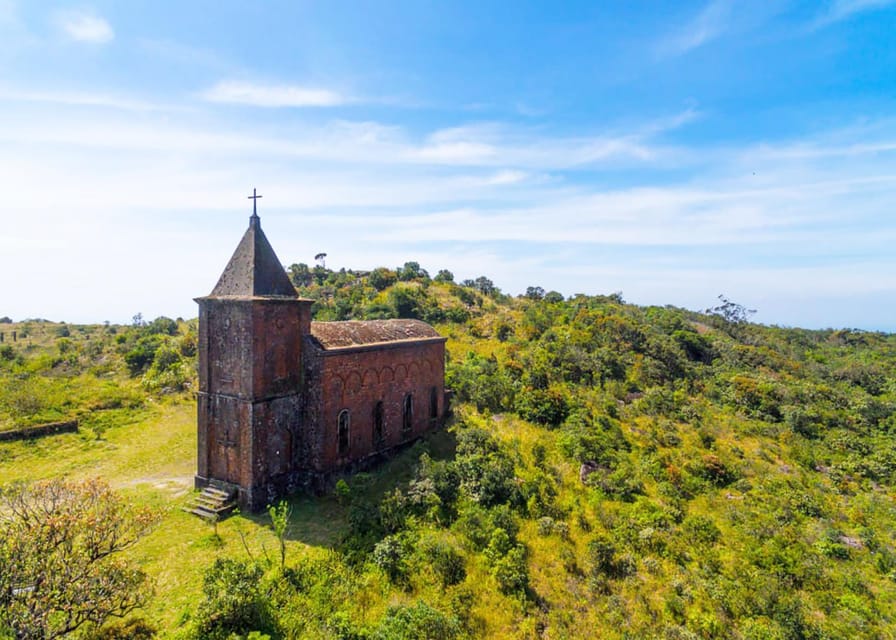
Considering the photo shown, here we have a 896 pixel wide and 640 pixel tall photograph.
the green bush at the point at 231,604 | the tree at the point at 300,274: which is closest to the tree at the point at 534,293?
the tree at the point at 300,274

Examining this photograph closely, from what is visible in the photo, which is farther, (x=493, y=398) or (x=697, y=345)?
(x=697, y=345)

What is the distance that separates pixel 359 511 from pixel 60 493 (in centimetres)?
768

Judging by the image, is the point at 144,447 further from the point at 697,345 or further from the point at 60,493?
the point at 697,345

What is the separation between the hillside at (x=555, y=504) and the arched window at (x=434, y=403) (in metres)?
1.36

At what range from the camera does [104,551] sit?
9.59 meters

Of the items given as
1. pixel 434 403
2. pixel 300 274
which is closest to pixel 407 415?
pixel 434 403

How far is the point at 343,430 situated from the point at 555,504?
334 inches

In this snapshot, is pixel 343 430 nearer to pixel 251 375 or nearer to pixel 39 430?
pixel 251 375

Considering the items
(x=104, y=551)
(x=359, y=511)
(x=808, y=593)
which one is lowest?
(x=808, y=593)

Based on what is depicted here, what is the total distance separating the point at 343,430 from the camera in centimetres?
1838

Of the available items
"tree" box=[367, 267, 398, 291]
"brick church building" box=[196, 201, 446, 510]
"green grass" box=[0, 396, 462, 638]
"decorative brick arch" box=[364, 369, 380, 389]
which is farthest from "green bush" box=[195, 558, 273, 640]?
"tree" box=[367, 267, 398, 291]

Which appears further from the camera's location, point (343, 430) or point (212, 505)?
point (343, 430)

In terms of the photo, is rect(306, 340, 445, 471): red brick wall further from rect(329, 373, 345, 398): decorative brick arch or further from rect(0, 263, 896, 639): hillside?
rect(0, 263, 896, 639): hillside

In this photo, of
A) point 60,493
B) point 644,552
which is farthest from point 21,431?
point 644,552
